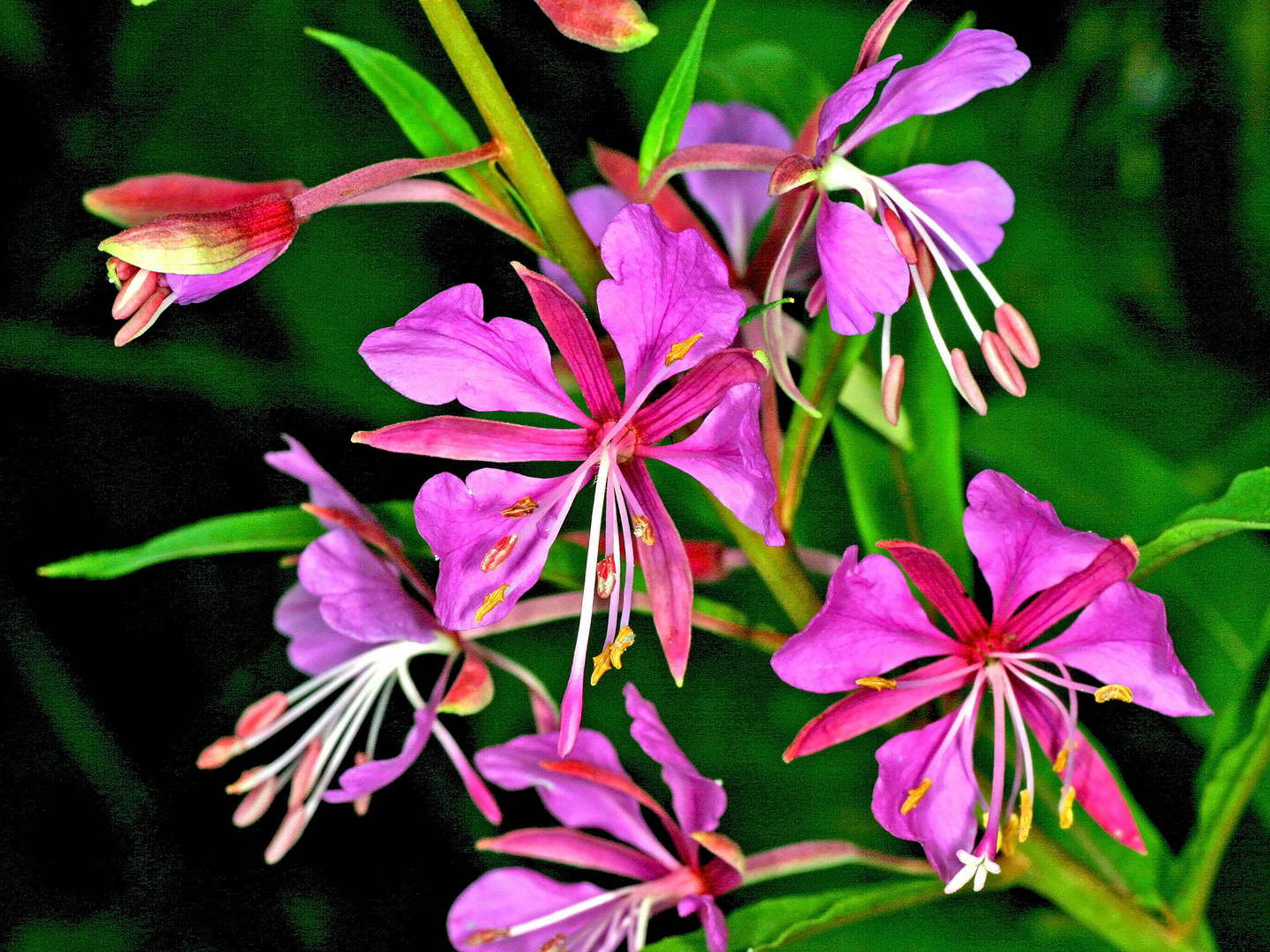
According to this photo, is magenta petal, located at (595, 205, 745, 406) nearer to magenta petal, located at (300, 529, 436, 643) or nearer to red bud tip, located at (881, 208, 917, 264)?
red bud tip, located at (881, 208, 917, 264)

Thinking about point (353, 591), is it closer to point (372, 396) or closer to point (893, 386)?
point (893, 386)

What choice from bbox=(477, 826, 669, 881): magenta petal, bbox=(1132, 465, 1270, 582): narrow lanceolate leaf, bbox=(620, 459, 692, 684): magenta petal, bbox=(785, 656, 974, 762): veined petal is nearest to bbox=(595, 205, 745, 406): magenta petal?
bbox=(620, 459, 692, 684): magenta petal

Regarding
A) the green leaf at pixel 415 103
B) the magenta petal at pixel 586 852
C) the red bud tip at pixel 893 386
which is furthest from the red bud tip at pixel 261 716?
the red bud tip at pixel 893 386

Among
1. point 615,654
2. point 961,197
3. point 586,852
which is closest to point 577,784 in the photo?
point 586,852

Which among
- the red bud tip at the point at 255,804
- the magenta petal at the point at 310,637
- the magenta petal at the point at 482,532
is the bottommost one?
the red bud tip at the point at 255,804

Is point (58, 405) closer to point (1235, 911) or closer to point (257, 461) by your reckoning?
point (257, 461)

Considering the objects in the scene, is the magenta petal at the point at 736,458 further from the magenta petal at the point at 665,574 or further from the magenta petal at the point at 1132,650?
the magenta petal at the point at 1132,650

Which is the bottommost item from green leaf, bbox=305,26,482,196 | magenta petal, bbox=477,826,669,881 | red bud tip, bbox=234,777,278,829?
magenta petal, bbox=477,826,669,881
